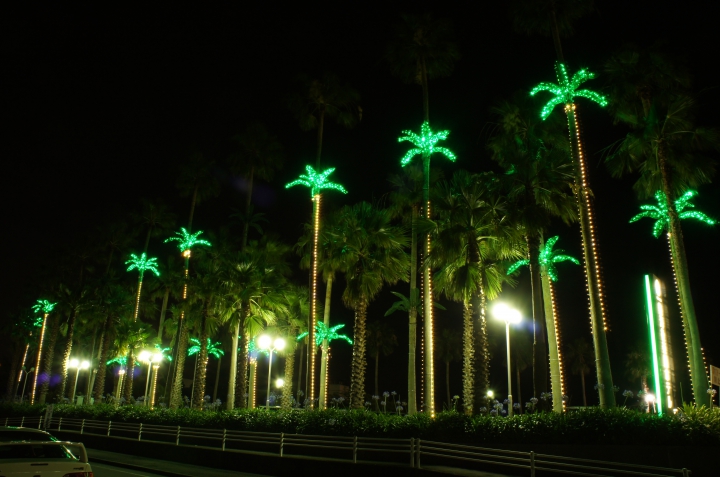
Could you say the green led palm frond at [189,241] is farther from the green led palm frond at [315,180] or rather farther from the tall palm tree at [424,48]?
the tall palm tree at [424,48]

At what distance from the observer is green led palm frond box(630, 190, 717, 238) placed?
2090 centimetres

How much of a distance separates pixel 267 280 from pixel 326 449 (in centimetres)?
1451

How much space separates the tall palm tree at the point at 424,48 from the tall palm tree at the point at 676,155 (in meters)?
9.05

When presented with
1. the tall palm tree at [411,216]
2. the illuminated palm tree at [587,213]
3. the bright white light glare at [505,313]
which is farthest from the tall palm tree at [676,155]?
the tall palm tree at [411,216]

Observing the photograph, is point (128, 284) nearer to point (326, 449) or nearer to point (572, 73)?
point (326, 449)

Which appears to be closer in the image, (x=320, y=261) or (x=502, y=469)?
(x=502, y=469)

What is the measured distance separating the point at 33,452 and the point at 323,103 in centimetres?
2368

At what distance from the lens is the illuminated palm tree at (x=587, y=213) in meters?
16.4

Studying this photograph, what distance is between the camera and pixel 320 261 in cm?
3039

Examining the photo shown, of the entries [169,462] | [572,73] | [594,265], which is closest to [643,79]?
[572,73]

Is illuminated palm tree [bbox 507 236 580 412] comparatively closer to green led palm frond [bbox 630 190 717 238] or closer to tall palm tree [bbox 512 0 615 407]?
tall palm tree [bbox 512 0 615 407]

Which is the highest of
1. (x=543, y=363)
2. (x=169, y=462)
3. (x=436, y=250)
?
(x=436, y=250)

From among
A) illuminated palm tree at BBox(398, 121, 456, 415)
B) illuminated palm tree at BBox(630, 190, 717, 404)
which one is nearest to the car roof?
illuminated palm tree at BBox(398, 121, 456, 415)

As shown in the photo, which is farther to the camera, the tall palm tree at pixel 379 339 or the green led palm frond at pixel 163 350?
the tall palm tree at pixel 379 339
